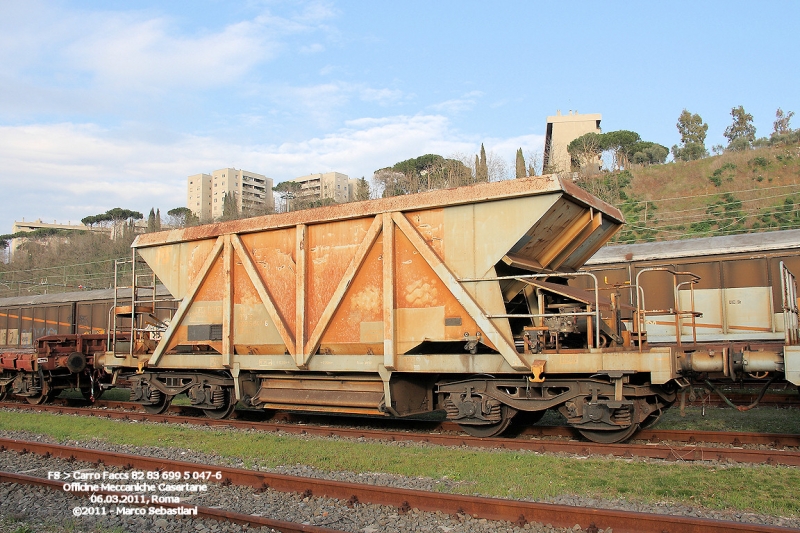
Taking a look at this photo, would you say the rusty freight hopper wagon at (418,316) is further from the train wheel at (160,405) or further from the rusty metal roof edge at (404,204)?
the train wheel at (160,405)

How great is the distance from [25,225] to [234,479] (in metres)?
170

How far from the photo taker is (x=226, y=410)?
36.1ft

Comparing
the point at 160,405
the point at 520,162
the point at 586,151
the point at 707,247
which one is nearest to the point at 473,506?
the point at 160,405

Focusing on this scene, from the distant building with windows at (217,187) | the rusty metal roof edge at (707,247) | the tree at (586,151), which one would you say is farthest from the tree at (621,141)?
the distant building with windows at (217,187)

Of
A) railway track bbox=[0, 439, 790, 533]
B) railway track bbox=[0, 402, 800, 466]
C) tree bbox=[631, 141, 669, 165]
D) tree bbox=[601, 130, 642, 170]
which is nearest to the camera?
railway track bbox=[0, 439, 790, 533]

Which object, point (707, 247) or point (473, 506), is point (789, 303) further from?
point (707, 247)

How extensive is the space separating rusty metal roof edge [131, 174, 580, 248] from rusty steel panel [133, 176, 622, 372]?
0.06 feet

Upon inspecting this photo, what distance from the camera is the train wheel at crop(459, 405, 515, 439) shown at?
844cm

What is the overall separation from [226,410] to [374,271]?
14.2 feet

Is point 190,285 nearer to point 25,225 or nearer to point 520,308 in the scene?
point 520,308

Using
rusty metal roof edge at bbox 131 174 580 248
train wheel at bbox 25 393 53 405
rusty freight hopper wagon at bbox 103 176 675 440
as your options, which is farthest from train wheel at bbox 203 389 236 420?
train wheel at bbox 25 393 53 405

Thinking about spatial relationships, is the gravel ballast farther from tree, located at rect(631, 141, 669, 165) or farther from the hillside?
tree, located at rect(631, 141, 669, 165)

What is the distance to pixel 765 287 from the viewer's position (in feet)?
43.3

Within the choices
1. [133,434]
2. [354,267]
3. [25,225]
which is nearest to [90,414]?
[133,434]
